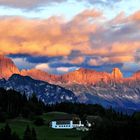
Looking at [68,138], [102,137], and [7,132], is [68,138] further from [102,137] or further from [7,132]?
[102,137]

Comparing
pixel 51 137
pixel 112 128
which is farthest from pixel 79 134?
pixel 112 128

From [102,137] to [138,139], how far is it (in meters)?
9.52

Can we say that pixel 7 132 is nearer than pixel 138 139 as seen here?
No

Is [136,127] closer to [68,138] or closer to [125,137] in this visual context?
[125,137]

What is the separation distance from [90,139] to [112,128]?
266 inches

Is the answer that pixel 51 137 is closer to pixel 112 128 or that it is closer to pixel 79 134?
pixel 79 134

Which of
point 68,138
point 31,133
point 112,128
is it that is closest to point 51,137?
point 68,138

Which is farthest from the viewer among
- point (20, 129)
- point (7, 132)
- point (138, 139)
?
point (20, 129)

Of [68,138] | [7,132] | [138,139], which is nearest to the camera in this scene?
[138,139]

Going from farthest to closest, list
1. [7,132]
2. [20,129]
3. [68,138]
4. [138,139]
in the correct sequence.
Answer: [20,129] → [68,138] → [7,132] → [138,139]

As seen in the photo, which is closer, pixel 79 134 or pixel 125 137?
pixel 125 137

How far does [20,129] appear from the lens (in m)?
195

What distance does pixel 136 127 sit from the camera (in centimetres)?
12788

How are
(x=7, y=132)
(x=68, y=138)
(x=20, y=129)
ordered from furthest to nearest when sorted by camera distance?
1. (x=20, y=129)
2. (x=68, y=138)
3. (x=7, y=132)
